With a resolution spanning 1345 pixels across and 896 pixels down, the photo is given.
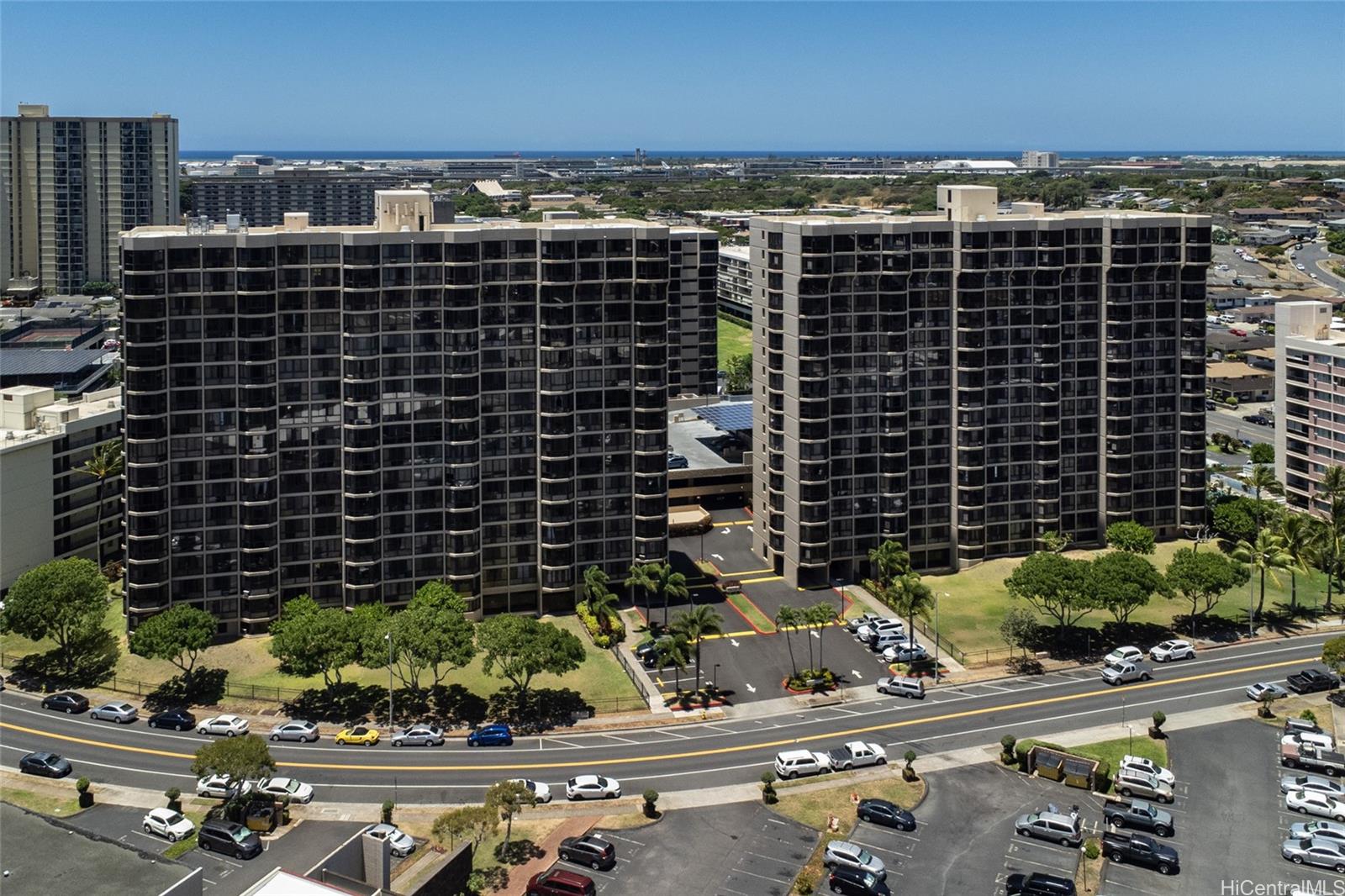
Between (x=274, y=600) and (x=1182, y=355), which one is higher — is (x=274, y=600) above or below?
below

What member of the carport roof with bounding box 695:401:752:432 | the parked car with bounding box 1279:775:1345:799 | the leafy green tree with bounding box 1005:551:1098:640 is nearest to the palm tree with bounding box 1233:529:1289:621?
the leafy green tree with bounding box 1005:551:1098:640

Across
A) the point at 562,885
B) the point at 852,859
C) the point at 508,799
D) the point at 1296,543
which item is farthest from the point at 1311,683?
the point at 508,799

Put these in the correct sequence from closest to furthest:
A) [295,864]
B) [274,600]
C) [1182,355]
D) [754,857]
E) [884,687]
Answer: [295,864] < [754,857] < [884,687] < [274,600] < [1182,355]

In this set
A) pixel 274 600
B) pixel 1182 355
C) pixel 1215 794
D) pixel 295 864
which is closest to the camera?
pixel 295 864

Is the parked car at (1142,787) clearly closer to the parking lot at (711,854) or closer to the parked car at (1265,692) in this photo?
the parked car at (1265,692)

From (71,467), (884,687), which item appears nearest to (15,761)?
(71,467)

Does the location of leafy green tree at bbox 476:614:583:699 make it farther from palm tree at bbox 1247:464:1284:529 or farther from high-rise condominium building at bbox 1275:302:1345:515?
high-rise condominium building at bbox 1275:302:1345:515

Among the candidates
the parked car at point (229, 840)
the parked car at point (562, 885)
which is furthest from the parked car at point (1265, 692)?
the parked car at point (229, 840)

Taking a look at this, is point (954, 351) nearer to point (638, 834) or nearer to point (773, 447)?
A: point (773, 447)
